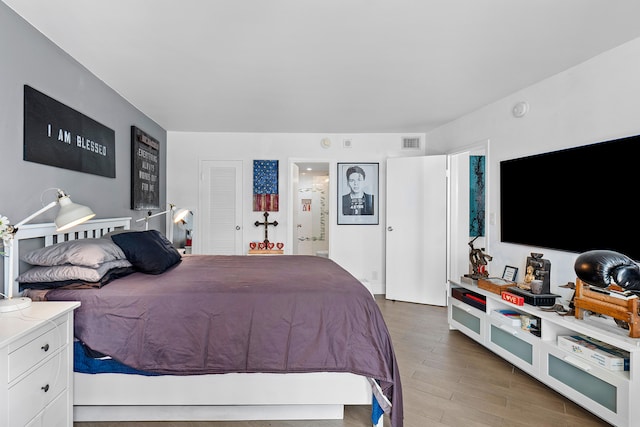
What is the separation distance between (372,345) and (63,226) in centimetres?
184

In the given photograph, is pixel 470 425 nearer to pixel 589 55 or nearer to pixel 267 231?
pixel 589 55

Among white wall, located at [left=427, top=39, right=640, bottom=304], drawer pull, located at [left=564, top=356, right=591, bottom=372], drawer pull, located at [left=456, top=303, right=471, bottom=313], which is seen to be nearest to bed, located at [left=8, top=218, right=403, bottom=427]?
drawer pull, located at [left=564, top=356, right=591, bottom=372]

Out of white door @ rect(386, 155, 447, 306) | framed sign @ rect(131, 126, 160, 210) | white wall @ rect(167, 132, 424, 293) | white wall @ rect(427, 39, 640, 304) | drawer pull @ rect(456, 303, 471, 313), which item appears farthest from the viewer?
white wall @ rect(167, 132, 424, 293)

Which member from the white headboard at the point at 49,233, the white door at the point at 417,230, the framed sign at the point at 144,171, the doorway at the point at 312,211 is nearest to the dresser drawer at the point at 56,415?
the white headboard at the point at 49,233

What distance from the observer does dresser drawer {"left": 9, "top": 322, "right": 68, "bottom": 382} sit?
55.9 inches

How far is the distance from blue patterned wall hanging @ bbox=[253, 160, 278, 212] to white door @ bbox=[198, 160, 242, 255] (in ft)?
0.81

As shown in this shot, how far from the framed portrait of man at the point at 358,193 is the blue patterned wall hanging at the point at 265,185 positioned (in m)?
1.00

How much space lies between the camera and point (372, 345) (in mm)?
1955

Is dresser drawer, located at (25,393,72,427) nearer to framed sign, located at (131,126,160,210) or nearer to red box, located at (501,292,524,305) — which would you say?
framed sign, located at (131,126,160,210)

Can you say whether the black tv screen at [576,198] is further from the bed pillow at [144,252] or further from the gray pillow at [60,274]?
the gray pillow at [60,274]

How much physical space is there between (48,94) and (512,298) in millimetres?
3834

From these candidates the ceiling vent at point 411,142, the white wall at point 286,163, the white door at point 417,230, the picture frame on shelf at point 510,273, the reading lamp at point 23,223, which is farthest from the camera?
the ceiling vent at point 411,142

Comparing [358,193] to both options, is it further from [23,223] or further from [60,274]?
[23,223]

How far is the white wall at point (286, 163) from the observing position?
16.6 feet
